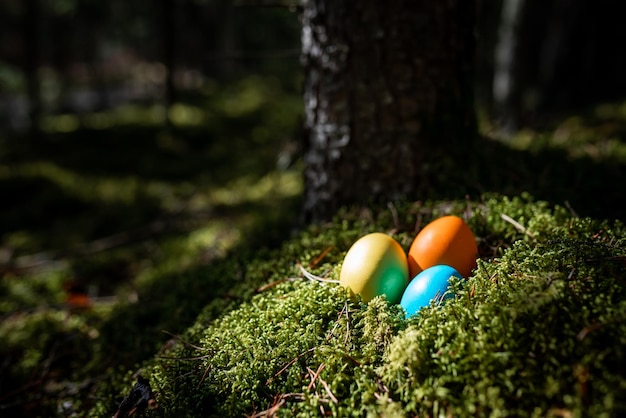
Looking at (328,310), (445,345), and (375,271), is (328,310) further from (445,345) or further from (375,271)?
(445,345)

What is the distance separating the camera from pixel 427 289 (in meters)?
1.86

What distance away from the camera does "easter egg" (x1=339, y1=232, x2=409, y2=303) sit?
6.54 ft

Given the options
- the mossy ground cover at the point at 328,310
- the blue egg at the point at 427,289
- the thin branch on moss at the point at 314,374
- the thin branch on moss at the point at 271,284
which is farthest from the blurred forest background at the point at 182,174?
the thin branch on moss at the point at 314,374

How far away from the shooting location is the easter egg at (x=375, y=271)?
1993 mm

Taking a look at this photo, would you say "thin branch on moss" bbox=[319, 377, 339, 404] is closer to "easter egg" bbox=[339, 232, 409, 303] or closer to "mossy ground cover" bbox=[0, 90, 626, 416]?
"mossy ground cover" bbox=[0, 90, 626, 416]

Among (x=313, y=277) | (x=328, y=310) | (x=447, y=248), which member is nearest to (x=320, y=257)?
(x=313, y=277)

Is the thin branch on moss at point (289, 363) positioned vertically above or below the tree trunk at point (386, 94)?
below

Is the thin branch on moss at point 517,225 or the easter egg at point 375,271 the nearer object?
the easter egg at point 375,271

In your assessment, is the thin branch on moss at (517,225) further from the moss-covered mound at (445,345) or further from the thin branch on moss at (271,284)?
the thin branch on moss at (271,284)

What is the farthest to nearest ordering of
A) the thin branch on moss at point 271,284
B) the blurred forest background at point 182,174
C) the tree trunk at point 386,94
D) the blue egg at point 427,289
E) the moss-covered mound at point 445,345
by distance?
the blurred forest background at point 182,174 < the tree trunk at point 386,94 < the thin branch on moss at point 271,284 < the blue egg at point 427,289 < the moss-covered mound at point 445,345

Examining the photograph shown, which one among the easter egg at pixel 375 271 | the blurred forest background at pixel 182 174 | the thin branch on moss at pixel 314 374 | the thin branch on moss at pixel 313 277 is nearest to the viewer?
the thin branch on moss at pixel 314 374

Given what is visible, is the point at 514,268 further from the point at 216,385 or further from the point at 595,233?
the point at 216,385

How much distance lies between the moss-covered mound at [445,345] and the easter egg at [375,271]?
9 cm

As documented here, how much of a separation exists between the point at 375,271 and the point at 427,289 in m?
0.25
